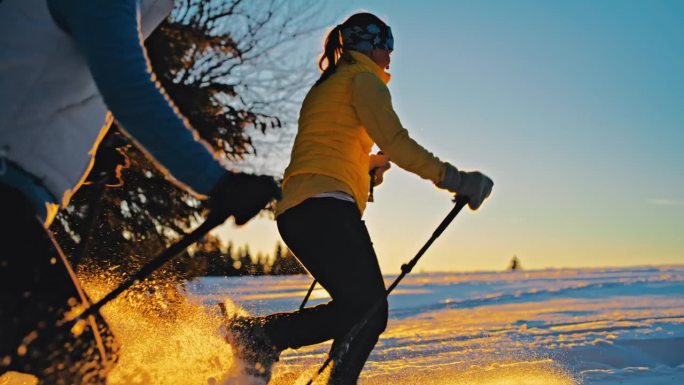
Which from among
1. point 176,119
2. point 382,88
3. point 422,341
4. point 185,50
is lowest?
point 422,341

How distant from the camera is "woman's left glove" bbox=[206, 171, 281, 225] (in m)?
2.05

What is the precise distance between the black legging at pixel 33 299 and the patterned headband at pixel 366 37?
1890 millimetres

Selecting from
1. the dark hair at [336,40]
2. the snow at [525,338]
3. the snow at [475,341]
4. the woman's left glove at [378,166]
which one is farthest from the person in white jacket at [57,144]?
the snow at [525,338]

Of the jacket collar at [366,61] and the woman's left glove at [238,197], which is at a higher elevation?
the jacket collar at [366,61]

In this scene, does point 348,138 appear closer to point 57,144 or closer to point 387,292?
point 387,292

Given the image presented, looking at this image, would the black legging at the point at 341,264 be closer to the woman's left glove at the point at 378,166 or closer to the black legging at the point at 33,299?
the woman's left glove at the point at 378,166

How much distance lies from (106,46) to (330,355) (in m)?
1.99

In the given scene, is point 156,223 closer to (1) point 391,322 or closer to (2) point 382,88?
(1) point 391,322

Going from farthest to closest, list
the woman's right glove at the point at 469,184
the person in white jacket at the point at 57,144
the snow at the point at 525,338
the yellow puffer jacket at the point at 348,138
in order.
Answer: the snow at the point at 525,338 → the woman's right glove at the point at 469,184 → the yellow puffer jacket at the point at 348,138 → the person in white jacket at the point at 57,144

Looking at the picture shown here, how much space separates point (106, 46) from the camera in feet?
6.25

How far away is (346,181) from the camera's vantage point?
344 centimetres

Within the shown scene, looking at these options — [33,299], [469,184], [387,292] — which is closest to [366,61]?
[469,184]

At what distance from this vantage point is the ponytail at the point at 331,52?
12.0 feet

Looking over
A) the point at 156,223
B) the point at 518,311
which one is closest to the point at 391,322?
the point at 518,311
